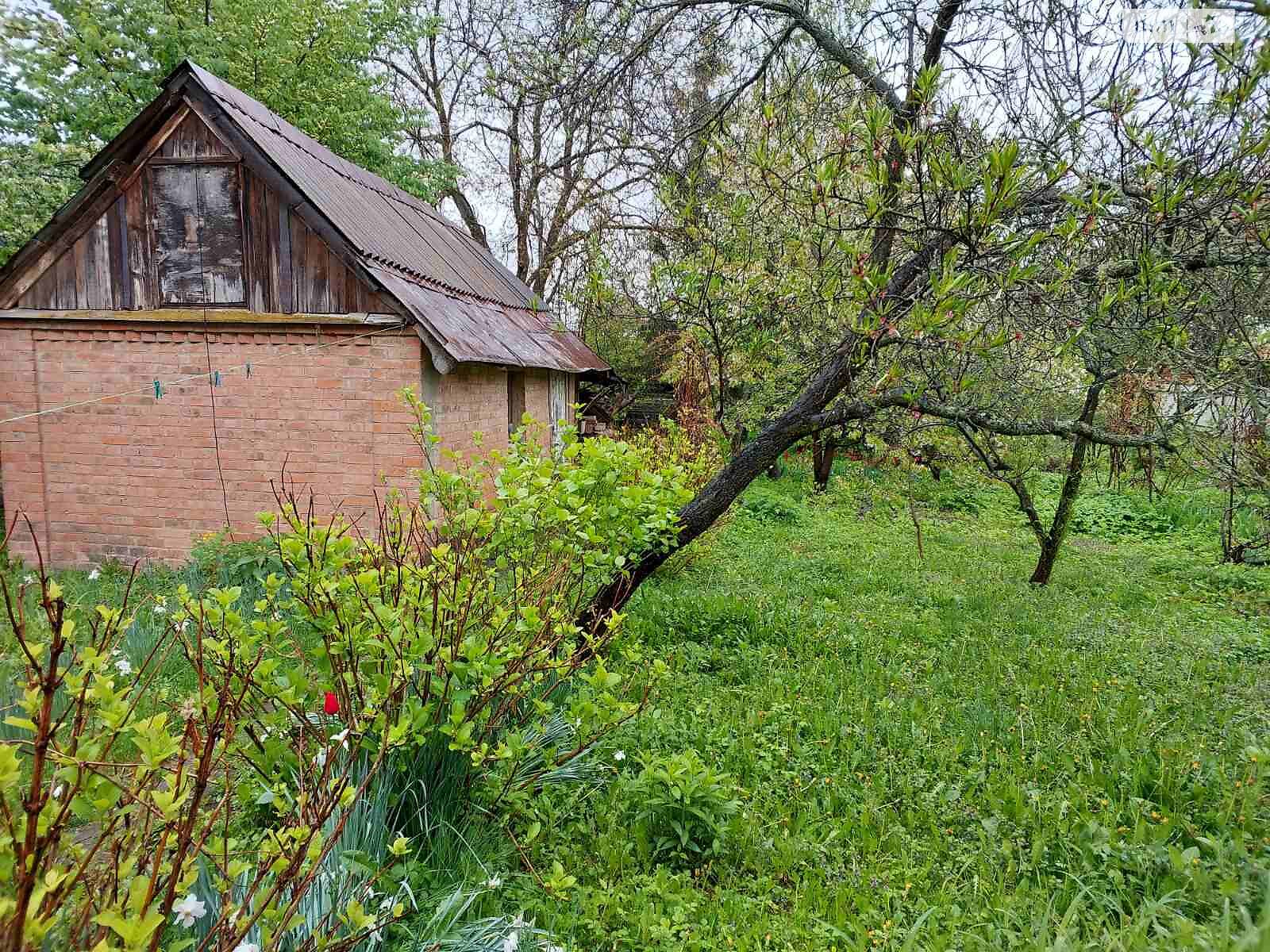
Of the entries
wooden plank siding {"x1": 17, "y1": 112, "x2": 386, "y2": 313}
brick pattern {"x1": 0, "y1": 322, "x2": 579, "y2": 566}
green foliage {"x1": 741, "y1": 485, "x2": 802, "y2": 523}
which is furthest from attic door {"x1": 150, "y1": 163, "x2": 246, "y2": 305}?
green foliage {"x1": 741, "y1": 485, "x2": 802, "y2": 523}

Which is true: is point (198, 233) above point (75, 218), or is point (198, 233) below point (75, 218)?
below

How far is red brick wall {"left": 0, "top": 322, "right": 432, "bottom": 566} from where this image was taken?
756cm

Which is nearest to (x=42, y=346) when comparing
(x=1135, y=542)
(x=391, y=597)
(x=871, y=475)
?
(x=391, y=597)

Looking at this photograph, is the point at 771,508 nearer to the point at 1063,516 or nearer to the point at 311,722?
the point at 1063,516

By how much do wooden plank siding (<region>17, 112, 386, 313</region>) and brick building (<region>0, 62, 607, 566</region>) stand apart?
2cm

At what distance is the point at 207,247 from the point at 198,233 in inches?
6.2

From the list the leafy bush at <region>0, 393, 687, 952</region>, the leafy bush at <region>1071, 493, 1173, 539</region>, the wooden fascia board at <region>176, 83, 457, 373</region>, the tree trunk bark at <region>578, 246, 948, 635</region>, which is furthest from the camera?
the leafy bush at <region>1071, 493, 1173, 539</region>

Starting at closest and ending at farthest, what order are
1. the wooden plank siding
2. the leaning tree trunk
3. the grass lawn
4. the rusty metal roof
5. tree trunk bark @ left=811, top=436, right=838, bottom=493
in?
1. the grass lawn
2. the rusty metal roof
3. the wooden plank siding
4. the leaning tree trunk
5. tree trunk bark @ left=811, top=436, right=838, bottom=493

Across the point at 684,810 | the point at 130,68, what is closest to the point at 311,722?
the point at 684,810

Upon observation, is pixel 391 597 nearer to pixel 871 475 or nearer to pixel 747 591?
pixel 747 591

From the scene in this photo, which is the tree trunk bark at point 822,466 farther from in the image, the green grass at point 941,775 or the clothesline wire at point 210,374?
the clothesline wire at point 210,374

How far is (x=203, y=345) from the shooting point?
777 cm

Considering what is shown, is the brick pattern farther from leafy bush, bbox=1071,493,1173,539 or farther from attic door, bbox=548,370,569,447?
leafy bush, bbox=1071,493,1173,539

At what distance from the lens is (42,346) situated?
26.3ft
